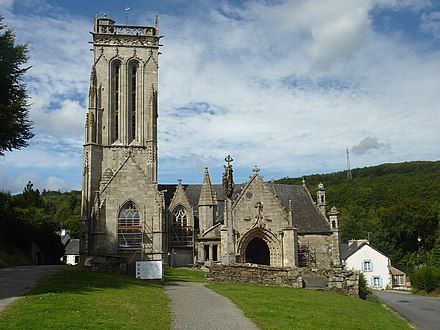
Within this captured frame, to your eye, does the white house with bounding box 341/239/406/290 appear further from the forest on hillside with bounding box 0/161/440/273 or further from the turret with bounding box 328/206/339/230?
the turret with bounding box 328/206/339/230

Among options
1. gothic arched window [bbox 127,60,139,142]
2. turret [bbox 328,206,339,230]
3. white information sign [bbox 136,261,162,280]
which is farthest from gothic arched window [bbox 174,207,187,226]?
white information sign [bbox 136,261,162,280]

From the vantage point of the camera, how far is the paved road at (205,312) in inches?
522

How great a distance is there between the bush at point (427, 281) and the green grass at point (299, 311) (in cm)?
2668

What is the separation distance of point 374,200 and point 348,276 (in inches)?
2876

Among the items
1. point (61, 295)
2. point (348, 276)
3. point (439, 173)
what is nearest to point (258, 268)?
point (348, 276)

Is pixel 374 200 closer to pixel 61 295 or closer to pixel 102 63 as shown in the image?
pixel 102 63

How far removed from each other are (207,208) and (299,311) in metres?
28.1

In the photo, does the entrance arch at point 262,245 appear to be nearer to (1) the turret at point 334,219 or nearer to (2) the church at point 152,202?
(2) the church at point 152,202

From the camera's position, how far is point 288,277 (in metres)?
26.3

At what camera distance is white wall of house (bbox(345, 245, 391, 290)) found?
62.4 metres

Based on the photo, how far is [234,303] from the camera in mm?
17844

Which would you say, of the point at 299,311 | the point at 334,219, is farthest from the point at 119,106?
the point at 299,311

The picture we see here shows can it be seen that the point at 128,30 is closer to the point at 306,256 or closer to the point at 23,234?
the point at 23,234

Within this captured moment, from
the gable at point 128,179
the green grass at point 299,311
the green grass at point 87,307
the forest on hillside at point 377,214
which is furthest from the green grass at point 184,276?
the forest on hillside at point 377,214
